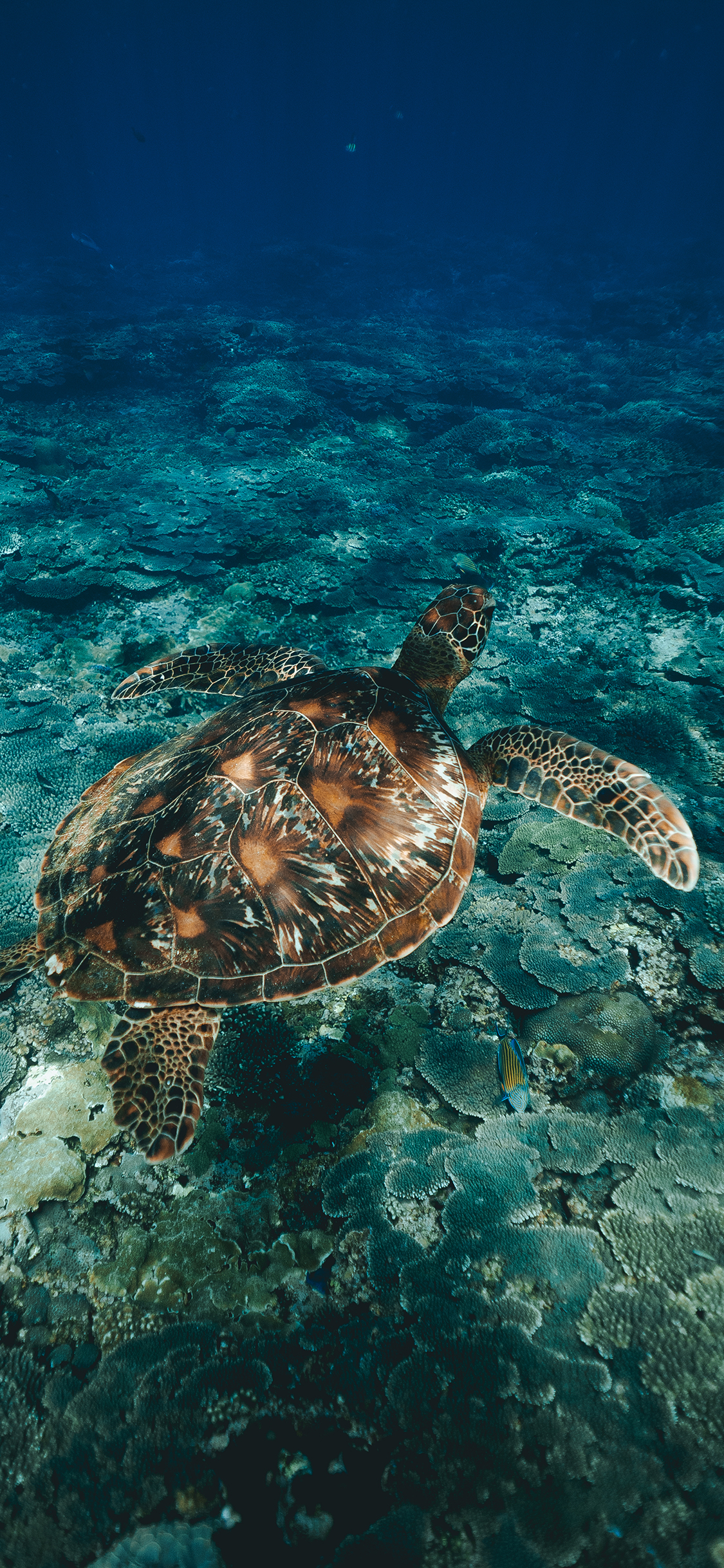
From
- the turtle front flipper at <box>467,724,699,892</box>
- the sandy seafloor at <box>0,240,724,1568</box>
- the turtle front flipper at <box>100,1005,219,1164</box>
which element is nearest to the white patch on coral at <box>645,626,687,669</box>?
the sandy seafloor at <box>0,240,724,1568</box>

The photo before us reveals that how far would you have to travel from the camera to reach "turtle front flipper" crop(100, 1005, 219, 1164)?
174 centimetres

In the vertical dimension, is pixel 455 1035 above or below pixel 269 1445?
above

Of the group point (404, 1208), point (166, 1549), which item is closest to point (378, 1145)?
point (404, 1208)

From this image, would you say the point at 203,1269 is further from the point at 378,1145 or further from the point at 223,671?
the point at 223,671

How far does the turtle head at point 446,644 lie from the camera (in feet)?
9.66

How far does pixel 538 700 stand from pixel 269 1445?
3799 mm

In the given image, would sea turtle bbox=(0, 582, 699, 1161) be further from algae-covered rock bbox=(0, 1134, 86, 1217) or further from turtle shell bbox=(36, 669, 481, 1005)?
algae-covered rock bbox=(0, 1134, 86, 1217)

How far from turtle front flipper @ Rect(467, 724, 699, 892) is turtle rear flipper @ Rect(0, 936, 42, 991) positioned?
1899mm

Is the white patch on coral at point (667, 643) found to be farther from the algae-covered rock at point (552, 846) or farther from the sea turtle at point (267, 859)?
the sea turtle at point (267, 859)

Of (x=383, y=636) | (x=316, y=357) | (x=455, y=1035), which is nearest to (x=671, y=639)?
(x=383, y=636)

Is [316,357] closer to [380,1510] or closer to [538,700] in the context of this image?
[538,700]

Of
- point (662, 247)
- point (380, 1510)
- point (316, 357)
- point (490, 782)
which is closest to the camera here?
point (380, 1510)

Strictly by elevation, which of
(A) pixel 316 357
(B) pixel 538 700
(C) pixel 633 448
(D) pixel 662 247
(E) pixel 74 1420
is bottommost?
(E) pixel 74 1420

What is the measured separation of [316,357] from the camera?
11.7 metres
